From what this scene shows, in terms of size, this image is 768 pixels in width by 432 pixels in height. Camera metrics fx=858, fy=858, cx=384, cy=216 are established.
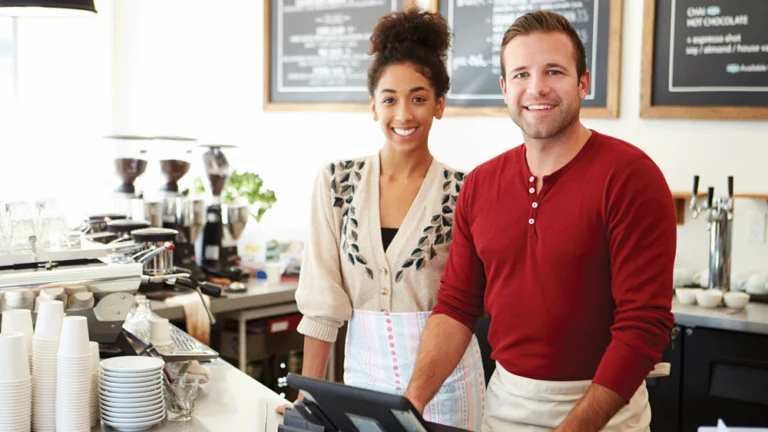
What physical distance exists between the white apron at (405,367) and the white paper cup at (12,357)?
2.39 feet

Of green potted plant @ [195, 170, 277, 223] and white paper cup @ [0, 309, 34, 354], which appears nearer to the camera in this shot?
white paper cup @ [0, 309, 34, 354]

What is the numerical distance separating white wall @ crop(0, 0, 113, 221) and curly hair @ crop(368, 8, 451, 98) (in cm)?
270

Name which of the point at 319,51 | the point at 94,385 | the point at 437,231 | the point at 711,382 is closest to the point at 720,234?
the point at 711,382

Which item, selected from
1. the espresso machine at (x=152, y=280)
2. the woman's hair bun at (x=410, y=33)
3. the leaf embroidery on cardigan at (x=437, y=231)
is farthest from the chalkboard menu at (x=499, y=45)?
the espresso machine at (x=152, y=280)

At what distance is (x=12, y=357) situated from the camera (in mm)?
1740

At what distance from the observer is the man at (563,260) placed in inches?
59.4

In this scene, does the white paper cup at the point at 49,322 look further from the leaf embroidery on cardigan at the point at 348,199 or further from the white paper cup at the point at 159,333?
the leaf embroidery on cardigan at the point at 348,199

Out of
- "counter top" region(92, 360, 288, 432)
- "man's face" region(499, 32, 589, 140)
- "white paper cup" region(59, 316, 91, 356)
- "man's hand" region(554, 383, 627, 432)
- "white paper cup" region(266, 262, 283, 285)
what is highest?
"man's face" region(499, 32, 589, 140)

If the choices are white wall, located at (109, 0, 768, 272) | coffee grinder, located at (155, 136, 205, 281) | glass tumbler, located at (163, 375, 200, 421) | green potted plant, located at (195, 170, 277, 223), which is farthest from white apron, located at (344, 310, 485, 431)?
green potted plant, located at (195, 170, 277, 223)

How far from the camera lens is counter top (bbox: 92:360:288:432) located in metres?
1.91

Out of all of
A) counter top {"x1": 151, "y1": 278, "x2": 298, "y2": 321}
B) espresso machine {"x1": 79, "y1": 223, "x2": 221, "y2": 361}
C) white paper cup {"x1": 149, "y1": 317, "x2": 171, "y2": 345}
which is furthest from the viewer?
counter top {"x1": 151, "y1": 278, "x2": 298, "y2": 321}

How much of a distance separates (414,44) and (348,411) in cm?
105

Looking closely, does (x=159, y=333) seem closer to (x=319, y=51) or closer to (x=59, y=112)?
(x=319, y=51)

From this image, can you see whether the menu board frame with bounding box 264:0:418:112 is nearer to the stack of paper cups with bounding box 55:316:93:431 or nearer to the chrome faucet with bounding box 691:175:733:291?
the chrome faucet with bounding box 691:175:733:291
